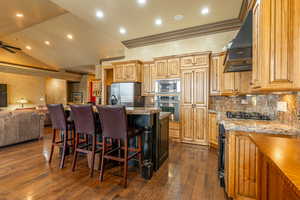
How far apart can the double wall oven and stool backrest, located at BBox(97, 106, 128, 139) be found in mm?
2406

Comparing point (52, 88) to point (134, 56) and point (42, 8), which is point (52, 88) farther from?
point (134, 56)

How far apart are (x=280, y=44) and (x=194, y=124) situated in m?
2.86

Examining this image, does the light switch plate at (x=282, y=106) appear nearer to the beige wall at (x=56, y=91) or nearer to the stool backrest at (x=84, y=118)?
the stool backrest at (x=84, y=118)

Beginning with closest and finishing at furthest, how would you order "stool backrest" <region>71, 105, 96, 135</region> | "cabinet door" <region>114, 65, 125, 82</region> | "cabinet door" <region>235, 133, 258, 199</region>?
"cabinet door" <region>235, 133, 258, 199</region>
"stool backrest" <region>71, 105, 96, 135</region>
"cabinet door" <region>114, 65, 125, 82</region>

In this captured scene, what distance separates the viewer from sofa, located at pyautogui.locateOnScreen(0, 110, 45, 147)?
3418 millimetres

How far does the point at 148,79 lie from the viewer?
4816 mm

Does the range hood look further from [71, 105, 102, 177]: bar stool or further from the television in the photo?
the television

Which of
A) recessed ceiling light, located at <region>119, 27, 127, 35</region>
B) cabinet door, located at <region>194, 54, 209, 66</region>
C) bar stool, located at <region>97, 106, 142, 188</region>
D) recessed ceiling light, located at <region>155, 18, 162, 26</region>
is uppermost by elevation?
recessed ceiling light, located at <region>119, 27, 127, 35</region>

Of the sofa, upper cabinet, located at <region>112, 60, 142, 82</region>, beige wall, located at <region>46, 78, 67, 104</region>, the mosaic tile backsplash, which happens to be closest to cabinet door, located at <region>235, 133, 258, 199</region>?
the mosaic tile backsplash

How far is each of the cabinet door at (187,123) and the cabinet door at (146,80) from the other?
4.62 feet

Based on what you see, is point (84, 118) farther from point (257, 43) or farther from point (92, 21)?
point (92, 21)

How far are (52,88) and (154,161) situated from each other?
10.8 meters

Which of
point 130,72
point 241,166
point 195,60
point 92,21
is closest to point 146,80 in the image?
point 130,72

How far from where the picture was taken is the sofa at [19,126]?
11.2ft
